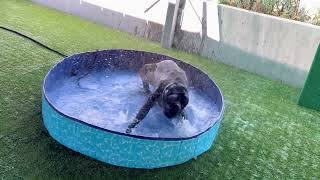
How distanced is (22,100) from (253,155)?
2.51m

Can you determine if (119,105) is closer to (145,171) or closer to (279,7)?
(145,171)

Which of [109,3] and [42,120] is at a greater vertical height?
[109,3]

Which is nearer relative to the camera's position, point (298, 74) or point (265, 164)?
point (265, 164)

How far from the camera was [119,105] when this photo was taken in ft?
13.9

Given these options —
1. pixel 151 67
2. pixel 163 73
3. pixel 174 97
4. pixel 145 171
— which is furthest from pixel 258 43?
pixel 145 171

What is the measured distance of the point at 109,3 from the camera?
23.0 feet

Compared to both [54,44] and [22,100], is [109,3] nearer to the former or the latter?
[54,44]

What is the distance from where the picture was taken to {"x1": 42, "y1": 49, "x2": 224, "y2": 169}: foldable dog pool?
120 inches

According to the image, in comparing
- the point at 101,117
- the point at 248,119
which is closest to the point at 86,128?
the point at 101,117

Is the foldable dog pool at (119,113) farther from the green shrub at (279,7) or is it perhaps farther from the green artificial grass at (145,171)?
the green shrub at (279,7)

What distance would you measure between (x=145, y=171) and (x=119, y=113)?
0.98 metres

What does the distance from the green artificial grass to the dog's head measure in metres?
0.53

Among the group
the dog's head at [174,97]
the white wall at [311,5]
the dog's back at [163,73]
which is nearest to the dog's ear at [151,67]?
the dog's back at [163,73]

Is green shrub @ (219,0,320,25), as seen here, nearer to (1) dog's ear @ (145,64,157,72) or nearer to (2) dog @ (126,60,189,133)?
(1) dog's ear @ (145,64,157,72)
